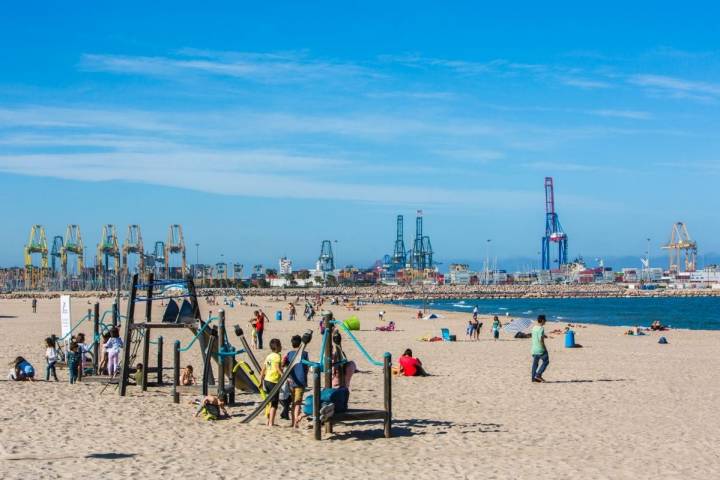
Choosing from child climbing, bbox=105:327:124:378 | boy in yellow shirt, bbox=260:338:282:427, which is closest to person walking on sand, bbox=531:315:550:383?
boy in yellow shirt, bbox=260:338:282:427

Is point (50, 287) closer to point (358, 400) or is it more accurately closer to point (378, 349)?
point (378, 349)

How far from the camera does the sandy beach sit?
28.9 feet

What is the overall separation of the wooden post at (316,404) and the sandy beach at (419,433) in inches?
5.6

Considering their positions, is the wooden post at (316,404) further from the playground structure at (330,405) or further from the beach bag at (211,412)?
the beach bag at (211,412)

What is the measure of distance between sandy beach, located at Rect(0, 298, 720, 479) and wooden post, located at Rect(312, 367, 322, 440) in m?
0.14

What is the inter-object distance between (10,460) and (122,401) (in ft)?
13.6

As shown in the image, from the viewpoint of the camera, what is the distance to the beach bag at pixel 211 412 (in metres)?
11.5

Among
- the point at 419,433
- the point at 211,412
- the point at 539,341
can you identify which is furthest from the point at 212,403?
the point at 539,341

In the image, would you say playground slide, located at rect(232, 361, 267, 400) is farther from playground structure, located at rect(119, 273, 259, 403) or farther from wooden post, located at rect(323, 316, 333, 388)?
wooden post, located at rect(323, 316, 333, 388)

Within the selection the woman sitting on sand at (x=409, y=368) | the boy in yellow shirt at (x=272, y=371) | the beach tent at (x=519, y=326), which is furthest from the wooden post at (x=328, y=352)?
the beach tent at (x=519, y=326)

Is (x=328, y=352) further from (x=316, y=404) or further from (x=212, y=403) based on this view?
(x=212, y=403)

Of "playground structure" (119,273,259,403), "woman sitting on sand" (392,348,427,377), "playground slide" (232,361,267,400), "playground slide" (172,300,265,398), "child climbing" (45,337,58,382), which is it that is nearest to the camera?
"playground structure" (119,273,259,403)

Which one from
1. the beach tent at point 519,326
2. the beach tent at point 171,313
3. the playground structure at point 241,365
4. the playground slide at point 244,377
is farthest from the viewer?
→ the beach tent at point 519,326

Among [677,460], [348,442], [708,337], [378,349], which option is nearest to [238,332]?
[348,442]
